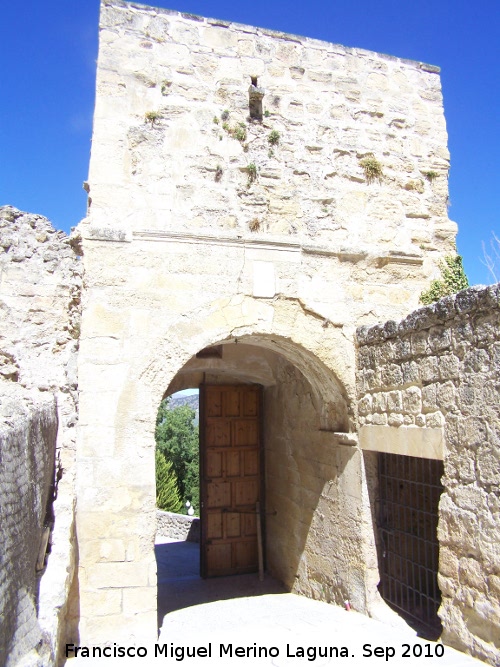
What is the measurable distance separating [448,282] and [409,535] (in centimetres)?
228

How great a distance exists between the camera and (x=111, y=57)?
475 cm

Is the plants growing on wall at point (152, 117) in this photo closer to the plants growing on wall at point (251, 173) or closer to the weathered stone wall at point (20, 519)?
the plants growing on wall at point (251, 173)

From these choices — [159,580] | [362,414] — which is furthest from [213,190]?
[159,580]

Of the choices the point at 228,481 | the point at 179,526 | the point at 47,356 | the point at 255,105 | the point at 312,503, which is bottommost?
the point at 179,526

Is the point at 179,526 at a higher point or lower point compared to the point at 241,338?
lower

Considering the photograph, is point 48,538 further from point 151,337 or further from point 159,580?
point 159,580

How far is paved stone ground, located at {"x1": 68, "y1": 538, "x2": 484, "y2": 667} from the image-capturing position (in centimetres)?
371

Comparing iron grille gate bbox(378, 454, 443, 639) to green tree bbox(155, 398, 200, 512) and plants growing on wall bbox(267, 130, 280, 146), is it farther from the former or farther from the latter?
green tree bbox(155, 398, 200, 512)

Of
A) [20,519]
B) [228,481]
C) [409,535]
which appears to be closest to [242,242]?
[409,535]

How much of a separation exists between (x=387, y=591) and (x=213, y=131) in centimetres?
421

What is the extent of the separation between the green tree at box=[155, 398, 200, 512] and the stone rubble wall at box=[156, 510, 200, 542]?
961cm

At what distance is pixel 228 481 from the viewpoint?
6.92 m

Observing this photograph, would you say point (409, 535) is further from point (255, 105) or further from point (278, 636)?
point (255, 105)

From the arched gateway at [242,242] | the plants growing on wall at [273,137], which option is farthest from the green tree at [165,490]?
the plants growing on wall at [273,137]
